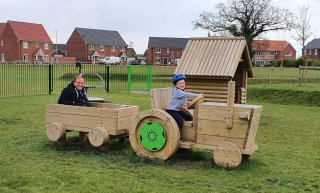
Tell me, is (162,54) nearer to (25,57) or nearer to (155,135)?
(25,57)

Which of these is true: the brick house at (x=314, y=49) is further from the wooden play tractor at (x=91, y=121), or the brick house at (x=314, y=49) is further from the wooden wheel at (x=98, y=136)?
the wooden wheel at (x=98, y=136)

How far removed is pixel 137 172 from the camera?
6.71 meters

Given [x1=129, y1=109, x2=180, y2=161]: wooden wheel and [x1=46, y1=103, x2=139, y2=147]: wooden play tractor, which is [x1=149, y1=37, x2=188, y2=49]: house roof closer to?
[x1=46, y1=103, x2=139, y2=147]: wooden play tractor

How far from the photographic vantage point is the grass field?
5945mm

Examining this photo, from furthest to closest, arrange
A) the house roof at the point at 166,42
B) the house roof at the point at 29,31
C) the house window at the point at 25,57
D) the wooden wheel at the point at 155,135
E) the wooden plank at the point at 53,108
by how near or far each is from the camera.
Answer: the house roof at the point at 166,42
the house window at the point at 25,57
the house roof at the point at 29,31
the wooden plank at the point at 53,108
the wooden wheel at the point at 155,135

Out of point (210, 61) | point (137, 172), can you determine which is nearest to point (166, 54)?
point (210, 61)

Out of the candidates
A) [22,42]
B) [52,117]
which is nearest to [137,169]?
[52,117]

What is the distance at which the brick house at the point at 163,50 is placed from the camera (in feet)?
318

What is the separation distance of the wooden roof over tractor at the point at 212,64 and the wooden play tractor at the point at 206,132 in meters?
4.53

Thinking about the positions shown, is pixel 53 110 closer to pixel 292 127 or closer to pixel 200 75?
pixel 200 75

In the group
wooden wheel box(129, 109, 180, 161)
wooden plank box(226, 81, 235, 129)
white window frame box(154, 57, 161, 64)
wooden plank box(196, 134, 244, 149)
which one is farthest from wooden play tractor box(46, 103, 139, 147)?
white window frame box(154, 57, 161, 64)

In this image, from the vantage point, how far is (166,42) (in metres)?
98.5

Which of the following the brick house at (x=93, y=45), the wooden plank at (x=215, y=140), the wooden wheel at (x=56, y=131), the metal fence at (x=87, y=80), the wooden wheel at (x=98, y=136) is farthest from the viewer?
the brick house at (x=93, y=45)

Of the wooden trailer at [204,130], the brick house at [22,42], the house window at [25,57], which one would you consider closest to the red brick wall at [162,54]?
the brick house at [22,42]
